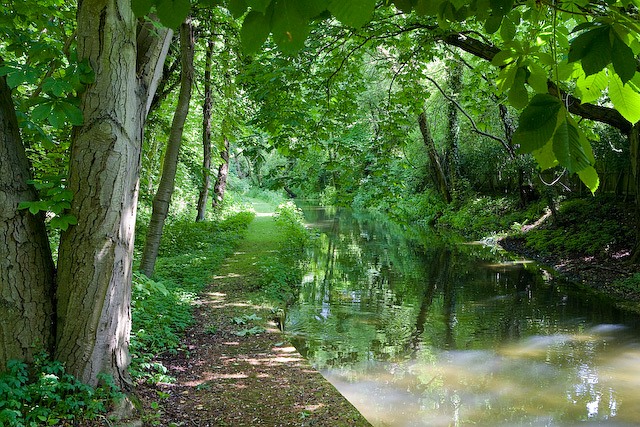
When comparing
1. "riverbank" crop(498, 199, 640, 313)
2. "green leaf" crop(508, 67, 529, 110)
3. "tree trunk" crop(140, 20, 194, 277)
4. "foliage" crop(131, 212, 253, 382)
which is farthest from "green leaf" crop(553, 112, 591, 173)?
"riverbank" crop(498, 199, 640, 313)

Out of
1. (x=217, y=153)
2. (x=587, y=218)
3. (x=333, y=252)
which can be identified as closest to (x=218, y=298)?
(x=333, y=252)

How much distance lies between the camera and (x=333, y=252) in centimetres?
1712

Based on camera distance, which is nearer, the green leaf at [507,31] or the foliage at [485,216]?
the green leaf at [507,31]

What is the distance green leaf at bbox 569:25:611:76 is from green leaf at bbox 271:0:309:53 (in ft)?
2.21

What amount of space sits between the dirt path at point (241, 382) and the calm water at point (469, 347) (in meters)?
0.64

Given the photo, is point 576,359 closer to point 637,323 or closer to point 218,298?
point 637,323

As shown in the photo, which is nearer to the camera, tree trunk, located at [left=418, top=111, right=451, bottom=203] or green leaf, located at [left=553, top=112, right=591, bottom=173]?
green leaf, located at [left=553, top=112, right=591, bottom=173]

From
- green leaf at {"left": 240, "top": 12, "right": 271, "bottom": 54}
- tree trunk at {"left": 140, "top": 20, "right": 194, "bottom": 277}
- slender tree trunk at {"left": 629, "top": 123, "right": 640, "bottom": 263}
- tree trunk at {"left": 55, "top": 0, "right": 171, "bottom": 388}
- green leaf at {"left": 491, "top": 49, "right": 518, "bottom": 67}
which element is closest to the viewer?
green leaf at {"left": 240, "top": 12, "right": 271, "bottom": 54}

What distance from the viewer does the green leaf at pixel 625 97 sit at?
4.40 ft

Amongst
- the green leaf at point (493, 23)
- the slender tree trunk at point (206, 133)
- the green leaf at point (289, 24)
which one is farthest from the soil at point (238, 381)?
the slender tree trunk at point (206, 133)

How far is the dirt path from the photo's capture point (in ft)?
14.6

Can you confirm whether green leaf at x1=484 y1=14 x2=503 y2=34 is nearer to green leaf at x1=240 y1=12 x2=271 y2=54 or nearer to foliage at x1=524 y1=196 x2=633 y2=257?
green leaf at x1=240 y1=12 x2=271 y2=54

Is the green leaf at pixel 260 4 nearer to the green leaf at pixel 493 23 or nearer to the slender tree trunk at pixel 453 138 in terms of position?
the green leaf at pixel 493 23

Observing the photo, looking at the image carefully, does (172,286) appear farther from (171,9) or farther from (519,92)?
(519,92)
